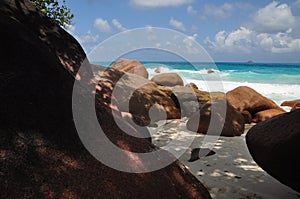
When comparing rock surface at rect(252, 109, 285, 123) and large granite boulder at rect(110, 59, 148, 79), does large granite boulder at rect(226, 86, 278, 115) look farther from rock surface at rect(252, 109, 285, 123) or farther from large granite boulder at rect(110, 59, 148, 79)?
large granite boulder at rect(110, 59, 148, 79)

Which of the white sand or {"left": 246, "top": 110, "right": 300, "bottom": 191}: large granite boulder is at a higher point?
{"left": 246, "top": 110, "right": 300, "bottom": 191}: large granite boulder

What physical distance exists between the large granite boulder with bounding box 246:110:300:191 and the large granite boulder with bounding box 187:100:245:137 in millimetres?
3636

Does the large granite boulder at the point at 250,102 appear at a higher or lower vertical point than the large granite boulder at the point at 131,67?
lower

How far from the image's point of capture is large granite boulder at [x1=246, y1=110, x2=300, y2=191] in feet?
9.43

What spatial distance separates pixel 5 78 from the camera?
2289 millimetres

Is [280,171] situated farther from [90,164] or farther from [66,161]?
[66,161]

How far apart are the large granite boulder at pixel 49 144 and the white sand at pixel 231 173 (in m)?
1.09

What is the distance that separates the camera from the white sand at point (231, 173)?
11.7ft

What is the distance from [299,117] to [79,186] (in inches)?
103

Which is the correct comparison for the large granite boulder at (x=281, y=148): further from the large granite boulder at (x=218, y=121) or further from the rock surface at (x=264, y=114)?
the rock surface at (x=264, y=114)

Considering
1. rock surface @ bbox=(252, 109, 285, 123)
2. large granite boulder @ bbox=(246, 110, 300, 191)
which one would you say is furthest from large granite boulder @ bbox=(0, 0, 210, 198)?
rock surface @ bbox=(252, 109, 285, 123)

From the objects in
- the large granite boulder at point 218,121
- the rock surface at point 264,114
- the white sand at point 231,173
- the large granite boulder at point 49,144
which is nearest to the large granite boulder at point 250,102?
the rock surface at point 264,114

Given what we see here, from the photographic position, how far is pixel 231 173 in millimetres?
4312

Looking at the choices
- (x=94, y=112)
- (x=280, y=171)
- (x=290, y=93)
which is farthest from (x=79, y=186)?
(x=290, y=93)
